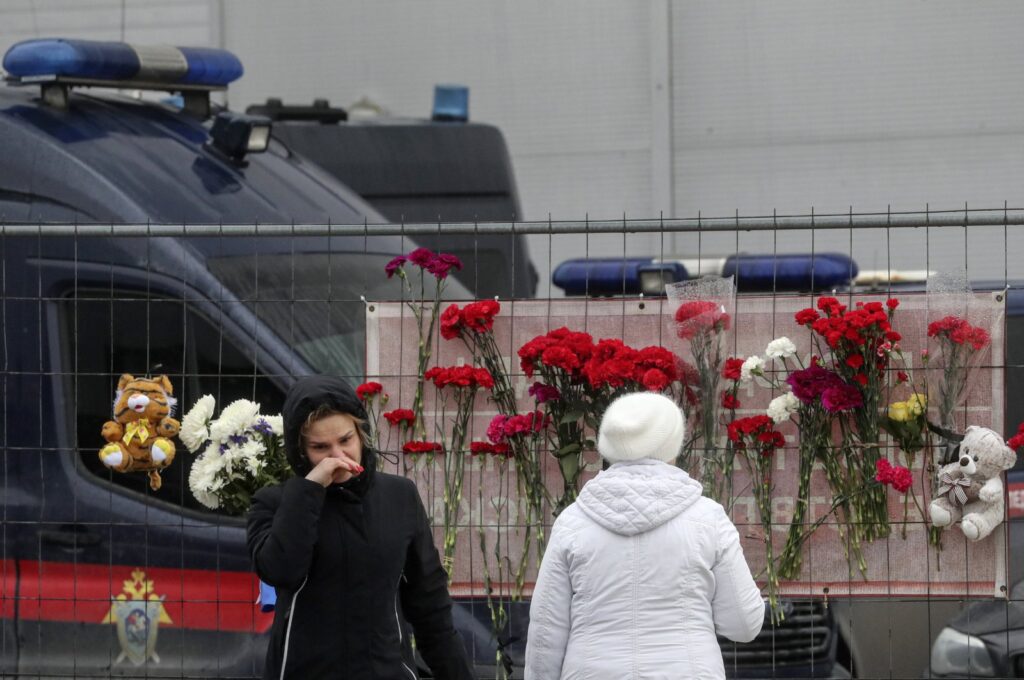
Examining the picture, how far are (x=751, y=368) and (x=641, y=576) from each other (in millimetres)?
1385

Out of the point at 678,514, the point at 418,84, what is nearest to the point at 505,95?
the point at 418,84

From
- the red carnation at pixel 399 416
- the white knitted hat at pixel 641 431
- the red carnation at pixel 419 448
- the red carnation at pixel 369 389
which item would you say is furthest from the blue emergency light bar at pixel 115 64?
the white knitted hat at pixel 641 431

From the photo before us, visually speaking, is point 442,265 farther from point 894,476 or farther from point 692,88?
point 692,88

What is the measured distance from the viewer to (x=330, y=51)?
1487cm

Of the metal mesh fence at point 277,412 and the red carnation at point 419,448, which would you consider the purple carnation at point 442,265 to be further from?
the red carnation at point 419,448

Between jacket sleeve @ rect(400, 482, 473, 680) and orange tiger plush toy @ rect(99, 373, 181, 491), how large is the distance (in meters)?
1.59

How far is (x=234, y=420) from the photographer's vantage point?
5.33 meters

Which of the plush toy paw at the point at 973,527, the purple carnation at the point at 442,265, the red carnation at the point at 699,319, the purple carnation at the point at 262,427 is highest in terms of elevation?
the purple carnation at the point at 442,265

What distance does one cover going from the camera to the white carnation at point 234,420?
5.32 m

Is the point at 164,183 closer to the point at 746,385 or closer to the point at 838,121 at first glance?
the point at 746,385

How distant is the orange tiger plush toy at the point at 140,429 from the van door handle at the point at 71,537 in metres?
0.41

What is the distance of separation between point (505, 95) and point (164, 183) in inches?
325

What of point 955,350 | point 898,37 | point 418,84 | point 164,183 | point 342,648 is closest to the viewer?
point 342,648

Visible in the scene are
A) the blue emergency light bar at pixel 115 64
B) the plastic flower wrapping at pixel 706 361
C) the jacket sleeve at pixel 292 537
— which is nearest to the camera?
the jacket sleeve at pixel 292 537
